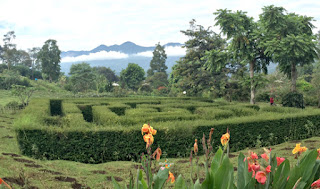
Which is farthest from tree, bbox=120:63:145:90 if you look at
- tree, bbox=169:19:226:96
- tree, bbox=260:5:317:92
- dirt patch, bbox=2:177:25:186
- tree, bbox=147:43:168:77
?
dirt patch, bbox=2:177:25:186

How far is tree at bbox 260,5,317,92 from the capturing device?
50.9 ft

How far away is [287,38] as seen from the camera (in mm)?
15617

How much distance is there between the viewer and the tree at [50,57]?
51.1m

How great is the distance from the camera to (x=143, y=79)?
223ft

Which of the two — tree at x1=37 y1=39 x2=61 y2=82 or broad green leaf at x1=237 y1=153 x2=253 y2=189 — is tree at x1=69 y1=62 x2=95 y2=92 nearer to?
tree at x1=37 y1=39 x2=61 y2=82

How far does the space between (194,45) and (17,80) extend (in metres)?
27.8

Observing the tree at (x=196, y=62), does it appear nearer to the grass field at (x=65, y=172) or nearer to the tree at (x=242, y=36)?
the tree at (x=242, y=36)

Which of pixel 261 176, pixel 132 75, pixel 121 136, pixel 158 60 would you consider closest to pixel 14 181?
pixel 121 136

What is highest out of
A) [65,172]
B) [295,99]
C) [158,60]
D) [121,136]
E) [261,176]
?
[158,60]

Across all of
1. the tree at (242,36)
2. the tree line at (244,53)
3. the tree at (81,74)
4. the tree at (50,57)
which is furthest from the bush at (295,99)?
the tree at (50,57)

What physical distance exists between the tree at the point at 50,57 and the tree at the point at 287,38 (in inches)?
1746

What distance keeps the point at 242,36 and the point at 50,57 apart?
44.1 m

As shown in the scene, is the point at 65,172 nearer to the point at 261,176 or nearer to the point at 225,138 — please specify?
the point at 225,138

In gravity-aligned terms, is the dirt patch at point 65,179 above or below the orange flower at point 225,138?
below
